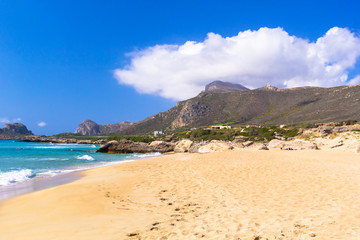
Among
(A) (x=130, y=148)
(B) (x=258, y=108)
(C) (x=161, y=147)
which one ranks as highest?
(B) (x=258, y=108)

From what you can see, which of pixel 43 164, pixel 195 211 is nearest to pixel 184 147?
pixel 43 164

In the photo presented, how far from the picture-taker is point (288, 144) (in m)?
33.5

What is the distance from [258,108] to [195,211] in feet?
435

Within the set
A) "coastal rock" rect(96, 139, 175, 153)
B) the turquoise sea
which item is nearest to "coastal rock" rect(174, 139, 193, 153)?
"coastal rock" rect(96, 139, 175, 153)

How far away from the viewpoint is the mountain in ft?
304

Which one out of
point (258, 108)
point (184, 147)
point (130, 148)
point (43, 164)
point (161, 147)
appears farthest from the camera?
point (258, 108)

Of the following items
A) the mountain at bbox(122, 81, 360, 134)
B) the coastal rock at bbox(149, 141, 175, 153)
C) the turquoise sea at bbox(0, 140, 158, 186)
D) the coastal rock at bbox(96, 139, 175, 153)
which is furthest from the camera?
the mountain at bbox(122, 81, 360, 134)

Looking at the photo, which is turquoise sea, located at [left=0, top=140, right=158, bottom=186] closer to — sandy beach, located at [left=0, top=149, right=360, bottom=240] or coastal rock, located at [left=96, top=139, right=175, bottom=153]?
sandy beach, located at [left=0, top=149, right=360, bottom=240]

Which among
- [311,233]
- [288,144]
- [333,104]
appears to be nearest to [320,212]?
[311,233]

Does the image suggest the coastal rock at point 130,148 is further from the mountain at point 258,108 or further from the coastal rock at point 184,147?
the mountain at point 258,108

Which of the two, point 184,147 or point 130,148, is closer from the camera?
point 184,147

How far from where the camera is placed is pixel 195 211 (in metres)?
6.59

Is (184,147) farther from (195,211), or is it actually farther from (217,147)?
(195,211)

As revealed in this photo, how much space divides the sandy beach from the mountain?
286 feet
